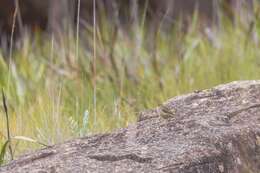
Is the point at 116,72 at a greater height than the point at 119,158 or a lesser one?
greater

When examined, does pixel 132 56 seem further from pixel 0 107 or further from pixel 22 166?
pixel 22 166

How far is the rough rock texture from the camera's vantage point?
1800 mm

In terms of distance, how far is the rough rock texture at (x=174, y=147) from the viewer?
1.80 m

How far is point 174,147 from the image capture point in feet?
6.13

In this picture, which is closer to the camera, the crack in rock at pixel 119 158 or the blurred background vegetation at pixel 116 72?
the crack in rock at pixel 119 158

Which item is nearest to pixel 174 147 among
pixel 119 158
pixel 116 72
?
pixel 119 158

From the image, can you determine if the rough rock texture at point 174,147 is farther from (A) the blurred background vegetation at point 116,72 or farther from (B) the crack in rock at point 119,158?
(A) the blurred background vegetation at point 116,72

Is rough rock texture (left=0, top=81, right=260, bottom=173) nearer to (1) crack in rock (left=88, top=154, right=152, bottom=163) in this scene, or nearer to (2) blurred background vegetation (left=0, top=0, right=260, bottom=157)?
(1) crack in rock (left=88, top=154, right=152, bottom=163)

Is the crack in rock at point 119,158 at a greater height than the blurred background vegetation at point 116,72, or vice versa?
the blurred background vegetation at point 116,72

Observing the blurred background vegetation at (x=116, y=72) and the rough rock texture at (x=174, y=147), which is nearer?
the rough rock texture at (x=174, y=147)

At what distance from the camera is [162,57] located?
4.73 meters

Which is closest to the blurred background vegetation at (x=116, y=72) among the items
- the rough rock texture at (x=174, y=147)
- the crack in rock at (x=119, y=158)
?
the rough rock texture at (x=174, y=147)

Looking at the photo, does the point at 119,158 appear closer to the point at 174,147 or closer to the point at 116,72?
the point at 174,147

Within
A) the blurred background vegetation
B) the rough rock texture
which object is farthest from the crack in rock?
the blurred background vegetation
